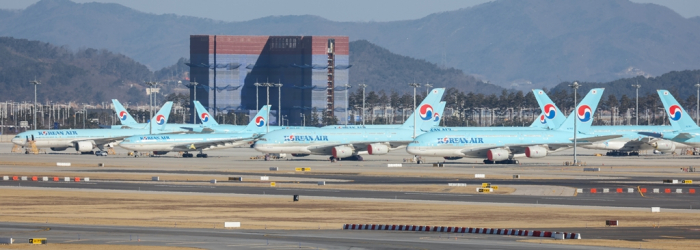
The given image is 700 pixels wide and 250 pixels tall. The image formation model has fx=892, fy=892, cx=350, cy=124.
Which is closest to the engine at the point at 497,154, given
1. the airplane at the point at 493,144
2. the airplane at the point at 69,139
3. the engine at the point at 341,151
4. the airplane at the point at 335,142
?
the airplane at the point at 493,144

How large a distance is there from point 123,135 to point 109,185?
61769 mm

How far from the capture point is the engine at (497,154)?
87062 mm

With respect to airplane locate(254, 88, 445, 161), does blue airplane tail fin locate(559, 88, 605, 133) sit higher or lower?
higher

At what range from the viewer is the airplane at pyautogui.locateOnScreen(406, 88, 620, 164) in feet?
284

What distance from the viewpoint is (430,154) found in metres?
86.5

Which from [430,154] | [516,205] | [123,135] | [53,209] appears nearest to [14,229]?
[53,209]

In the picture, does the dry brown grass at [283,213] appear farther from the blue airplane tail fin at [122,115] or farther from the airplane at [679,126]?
the blue airplane tail fin at [122,115]

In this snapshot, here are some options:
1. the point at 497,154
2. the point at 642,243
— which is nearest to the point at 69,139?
the point at 497,154

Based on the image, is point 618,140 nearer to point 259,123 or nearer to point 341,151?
point 341,151

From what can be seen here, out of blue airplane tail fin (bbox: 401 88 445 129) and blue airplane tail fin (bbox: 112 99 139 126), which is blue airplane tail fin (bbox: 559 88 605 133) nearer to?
blue airplane tail fin (bbox: 401 88 445 129)

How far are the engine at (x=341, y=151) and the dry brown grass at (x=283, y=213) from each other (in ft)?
144

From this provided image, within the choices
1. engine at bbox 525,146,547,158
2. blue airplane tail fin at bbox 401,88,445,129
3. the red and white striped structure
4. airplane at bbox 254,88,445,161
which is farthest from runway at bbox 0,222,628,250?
blue airplane tail fin at bbox 401,88,445,129

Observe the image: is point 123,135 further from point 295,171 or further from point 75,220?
point 75,220

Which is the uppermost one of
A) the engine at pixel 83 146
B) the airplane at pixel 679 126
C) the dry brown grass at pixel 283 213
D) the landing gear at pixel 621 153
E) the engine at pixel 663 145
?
the airplane at pixel 679 126
